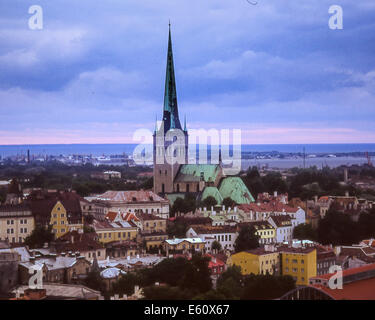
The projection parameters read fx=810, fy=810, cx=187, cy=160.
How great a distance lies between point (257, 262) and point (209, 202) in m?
7.23

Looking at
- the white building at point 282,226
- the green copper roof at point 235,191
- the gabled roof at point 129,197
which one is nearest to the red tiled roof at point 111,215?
the gabled roof at point 129,197

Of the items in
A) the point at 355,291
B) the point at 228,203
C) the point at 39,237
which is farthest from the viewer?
the point at 228,203

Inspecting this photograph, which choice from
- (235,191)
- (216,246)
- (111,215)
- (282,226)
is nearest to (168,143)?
(235,191)

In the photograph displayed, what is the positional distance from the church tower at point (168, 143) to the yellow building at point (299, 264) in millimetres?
6153

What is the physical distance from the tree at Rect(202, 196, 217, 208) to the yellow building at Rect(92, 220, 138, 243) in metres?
4.19

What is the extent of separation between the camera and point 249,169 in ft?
72.6

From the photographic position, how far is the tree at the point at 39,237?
1174 centimetres

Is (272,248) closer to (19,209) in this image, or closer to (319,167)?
(19,209)

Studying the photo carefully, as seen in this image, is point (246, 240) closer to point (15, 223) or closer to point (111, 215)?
point (111, 215)

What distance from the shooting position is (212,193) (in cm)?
1920

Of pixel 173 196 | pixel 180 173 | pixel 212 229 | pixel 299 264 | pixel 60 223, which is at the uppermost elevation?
pixel 180 173

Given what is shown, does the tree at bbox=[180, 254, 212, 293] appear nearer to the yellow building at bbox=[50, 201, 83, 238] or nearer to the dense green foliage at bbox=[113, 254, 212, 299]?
the dense green foliage at bbox=[113, 254, 212, 299]

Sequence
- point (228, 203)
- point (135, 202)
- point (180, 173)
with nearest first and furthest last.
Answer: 1. point (135, 202)
2. point (228, 203)
3. point (180, 173)
